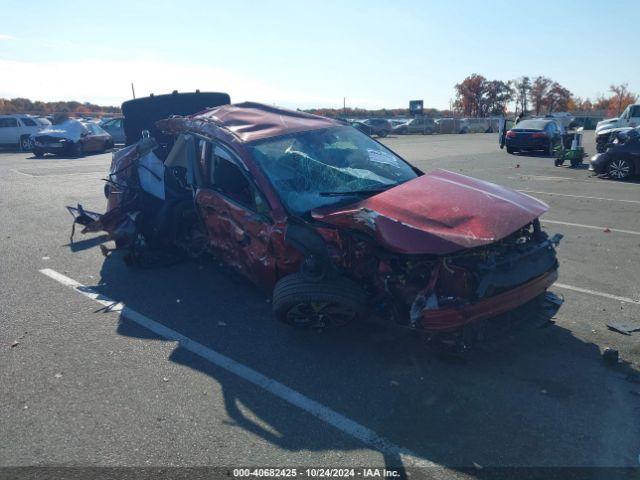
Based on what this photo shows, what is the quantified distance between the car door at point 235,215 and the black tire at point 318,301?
526 mm

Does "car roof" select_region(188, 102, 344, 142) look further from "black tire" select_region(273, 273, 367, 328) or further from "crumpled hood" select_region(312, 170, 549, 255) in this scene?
"black tire" select_region(273, 273, 367, 328)

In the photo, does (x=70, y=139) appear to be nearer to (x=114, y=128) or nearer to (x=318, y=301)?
(x=114, y=128)

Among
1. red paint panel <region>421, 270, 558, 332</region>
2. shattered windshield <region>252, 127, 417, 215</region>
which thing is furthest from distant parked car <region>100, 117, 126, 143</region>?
red paint panel <region>421, 270, 558, 332</region>

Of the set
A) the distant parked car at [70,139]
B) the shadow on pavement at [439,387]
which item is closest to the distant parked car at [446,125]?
the distant parked car at [70,139]

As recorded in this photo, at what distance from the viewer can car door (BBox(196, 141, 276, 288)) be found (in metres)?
4.72

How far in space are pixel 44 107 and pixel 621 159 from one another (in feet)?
200

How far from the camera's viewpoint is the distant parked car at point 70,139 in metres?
21.8

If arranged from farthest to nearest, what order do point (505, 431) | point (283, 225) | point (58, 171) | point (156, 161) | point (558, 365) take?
point (58, 171)
point (156, 161)
point (283, 225)
point (558, 365)
point (505, 431)

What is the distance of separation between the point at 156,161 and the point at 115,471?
15.4 feet

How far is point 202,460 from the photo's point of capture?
3.05 metres

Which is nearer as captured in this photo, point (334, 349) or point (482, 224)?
point (482, 224)

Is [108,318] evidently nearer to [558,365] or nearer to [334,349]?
[334,349]

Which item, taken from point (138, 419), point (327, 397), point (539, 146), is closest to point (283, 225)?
A: point (327, 397)

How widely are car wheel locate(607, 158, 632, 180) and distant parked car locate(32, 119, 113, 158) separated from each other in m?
19.8
